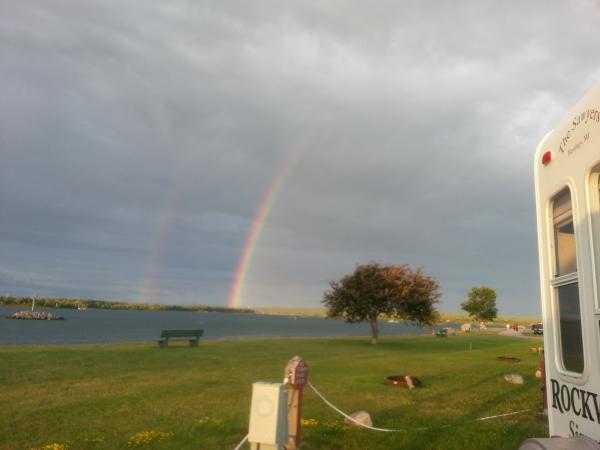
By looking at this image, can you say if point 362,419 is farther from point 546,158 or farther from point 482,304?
point 482,304

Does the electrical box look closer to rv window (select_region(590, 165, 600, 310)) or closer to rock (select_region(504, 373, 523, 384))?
rv window (select_region(590, 165, 600, 310))

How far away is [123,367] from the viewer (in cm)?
1662

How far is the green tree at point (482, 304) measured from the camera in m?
71.6

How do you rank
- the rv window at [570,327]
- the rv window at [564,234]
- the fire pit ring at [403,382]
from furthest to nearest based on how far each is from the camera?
the fire pit ring at [403,382]
the rv window at [564,234]
the rv window at [570,327]

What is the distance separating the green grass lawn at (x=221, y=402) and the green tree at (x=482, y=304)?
5532cm

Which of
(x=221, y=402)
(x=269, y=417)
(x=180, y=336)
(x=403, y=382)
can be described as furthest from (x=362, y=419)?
(x=180, y=336)

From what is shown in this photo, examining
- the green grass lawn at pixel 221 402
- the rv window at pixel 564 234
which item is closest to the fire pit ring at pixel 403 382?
the green grass lawn at pixel 221 402

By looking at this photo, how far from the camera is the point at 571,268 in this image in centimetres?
381

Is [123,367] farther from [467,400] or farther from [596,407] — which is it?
[596,407]

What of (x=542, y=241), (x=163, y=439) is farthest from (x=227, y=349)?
(x=542, y=241)

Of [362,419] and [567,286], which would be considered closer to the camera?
[567,286]

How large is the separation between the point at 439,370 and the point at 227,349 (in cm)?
1124

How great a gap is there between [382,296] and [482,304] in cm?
4523

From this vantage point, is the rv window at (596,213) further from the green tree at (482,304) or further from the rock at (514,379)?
the green tree at (482,304)
